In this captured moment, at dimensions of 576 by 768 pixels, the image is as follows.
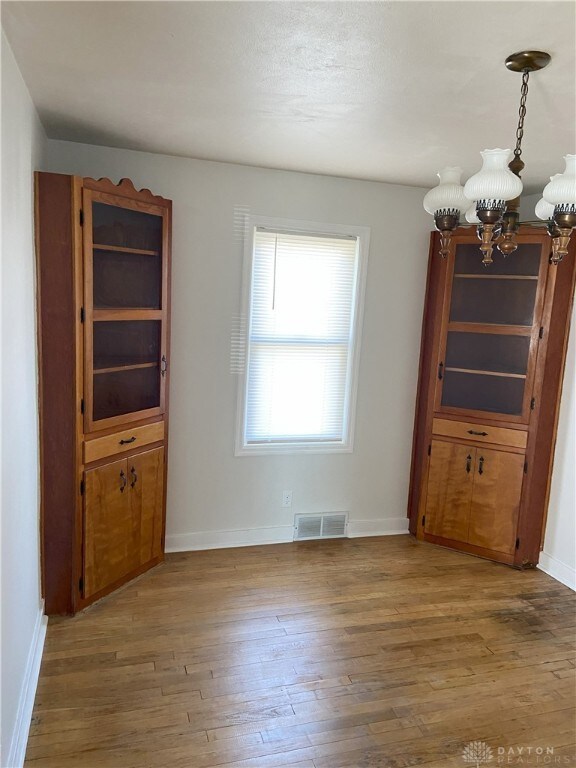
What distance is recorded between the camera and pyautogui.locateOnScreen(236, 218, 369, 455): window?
361cm

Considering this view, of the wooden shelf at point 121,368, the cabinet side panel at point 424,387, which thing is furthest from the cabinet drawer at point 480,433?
the wooden shelf at point 121,368

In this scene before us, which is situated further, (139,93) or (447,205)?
(139,93)

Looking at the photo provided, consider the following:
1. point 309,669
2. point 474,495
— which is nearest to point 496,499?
point 474,495

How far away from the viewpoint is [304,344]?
376cm

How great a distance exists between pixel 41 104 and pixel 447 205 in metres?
1.85

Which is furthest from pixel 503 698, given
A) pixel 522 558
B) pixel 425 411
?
pixel 425 411

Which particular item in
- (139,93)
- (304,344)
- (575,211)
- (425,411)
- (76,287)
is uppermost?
(139,93)

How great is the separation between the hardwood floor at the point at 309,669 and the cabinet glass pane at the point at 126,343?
133 centimetres

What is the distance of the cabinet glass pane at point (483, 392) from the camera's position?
3.63m

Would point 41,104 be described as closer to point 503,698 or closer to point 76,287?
point 76,287

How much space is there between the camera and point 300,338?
374 centimetres

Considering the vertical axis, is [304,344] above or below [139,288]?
below

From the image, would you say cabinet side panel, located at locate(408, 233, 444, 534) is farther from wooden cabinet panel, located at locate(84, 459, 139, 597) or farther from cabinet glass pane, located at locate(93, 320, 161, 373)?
wooden cabinet panel, located at locate(84, 459, 139, 597)

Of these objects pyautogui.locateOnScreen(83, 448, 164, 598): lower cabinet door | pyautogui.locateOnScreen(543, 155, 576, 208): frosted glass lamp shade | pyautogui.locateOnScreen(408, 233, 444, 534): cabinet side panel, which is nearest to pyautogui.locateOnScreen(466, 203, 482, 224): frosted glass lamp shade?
pyautogui.locateOnScreen(543, 155, 576, 208): frosted glass lamp shade
